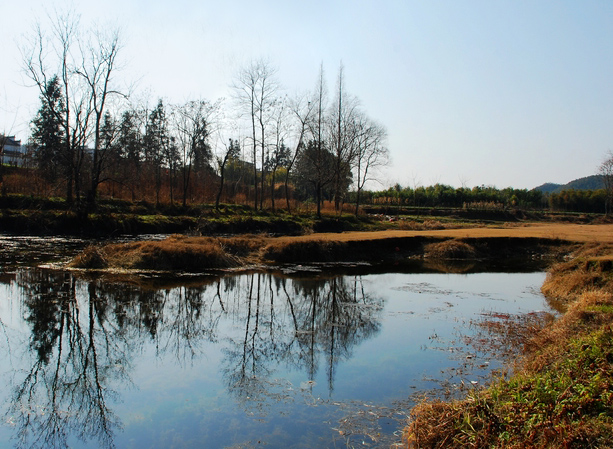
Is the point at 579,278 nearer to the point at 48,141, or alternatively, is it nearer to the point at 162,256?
the point at 162,256

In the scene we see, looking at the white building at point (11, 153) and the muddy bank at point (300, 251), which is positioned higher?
the white building at point (11, 153)

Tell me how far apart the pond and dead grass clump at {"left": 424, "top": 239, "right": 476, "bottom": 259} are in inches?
377

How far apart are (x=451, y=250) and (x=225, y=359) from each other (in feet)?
63.6

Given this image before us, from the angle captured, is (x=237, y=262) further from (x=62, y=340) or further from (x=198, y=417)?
(x=198, y=417)

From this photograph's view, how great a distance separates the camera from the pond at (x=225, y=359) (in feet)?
19.9

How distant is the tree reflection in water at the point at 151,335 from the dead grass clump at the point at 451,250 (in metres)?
10.5

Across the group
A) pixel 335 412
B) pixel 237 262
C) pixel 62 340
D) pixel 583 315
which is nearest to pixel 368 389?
pixel 335 412

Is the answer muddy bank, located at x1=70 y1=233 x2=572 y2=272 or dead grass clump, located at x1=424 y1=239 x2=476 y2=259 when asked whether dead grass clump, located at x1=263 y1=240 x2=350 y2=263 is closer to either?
muddy bank, located at x1=70 y1=233 x2=572 y2=272

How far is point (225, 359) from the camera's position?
8.71 m

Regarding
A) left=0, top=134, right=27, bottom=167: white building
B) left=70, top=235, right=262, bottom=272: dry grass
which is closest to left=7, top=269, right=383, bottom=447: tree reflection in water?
left=70, top=235, right=262, bottom=272: dry grass

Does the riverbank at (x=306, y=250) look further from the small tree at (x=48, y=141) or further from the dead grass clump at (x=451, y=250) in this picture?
the small tree at (x=48, y=141)

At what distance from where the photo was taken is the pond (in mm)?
6062

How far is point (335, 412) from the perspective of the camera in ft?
21.4

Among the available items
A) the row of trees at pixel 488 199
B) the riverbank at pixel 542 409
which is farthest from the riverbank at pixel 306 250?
the row of trees at pixel 488 199
